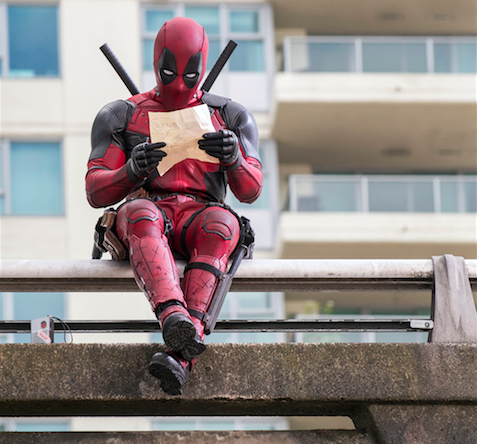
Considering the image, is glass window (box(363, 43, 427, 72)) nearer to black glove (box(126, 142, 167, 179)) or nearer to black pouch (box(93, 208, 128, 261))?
black pouch (box(93, 208, 128, 261))

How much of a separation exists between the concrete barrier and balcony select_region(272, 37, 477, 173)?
1211 centimetres

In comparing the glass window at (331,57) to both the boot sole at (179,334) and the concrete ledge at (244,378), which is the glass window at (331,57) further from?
the boot sole at (179,334)

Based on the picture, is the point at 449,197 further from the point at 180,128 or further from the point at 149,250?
the point at 149,250

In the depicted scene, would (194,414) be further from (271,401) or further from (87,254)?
(87,254)

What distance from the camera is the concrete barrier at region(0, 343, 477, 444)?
10.3 ft

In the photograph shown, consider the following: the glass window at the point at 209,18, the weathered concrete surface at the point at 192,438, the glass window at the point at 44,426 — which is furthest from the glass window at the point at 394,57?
the weathered concrete surface at the point at 192,438

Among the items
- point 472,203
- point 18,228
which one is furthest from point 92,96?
point 472,203

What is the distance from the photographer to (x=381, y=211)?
15.2 meters

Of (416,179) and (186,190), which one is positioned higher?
(186,190)

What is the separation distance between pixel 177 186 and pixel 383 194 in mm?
11528

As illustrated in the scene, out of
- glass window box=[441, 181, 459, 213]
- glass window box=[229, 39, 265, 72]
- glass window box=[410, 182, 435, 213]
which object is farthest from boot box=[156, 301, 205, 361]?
glass window box=[229, 39, 265, 72]

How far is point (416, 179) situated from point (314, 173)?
270 centimetres

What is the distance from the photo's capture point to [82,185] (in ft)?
49.8

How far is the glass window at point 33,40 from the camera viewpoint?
1551cm
